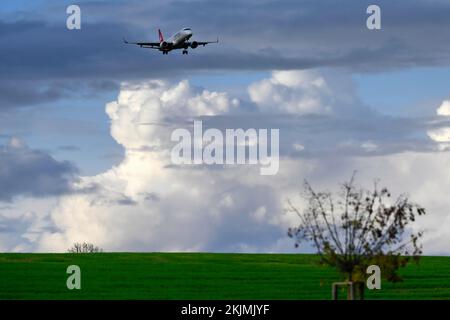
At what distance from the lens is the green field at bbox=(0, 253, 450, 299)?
73.5 metres

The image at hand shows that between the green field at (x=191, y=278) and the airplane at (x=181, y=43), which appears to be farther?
the airplane at (x=181, y=43)

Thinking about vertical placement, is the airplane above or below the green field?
above

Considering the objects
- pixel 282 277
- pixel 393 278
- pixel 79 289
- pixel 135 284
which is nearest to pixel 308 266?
pixel 282 277

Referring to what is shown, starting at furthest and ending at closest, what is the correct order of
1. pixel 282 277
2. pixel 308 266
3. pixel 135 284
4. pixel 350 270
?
pixel 308 266, pixel 282 277, pixel 135 284, pixel 350 270

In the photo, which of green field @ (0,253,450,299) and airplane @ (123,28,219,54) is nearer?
green field @ (0,253,450,299)

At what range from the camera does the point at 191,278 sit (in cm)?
8856

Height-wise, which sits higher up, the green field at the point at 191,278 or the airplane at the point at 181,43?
the airplane at the point at 181,43

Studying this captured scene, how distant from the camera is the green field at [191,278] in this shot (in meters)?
73.5

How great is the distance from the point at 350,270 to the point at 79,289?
29219 millimetres
